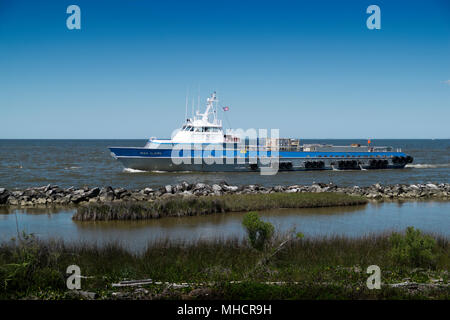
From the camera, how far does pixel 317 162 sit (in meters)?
40.9

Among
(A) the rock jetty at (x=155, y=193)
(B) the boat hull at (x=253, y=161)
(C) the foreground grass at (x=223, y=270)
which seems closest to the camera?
(C) the foreground grass at (x=223, y=270)

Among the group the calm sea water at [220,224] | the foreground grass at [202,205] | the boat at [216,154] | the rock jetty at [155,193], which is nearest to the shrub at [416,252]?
the calm sea water at [220,224]

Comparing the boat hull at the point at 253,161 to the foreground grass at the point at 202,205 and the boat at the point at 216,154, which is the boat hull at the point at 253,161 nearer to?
the boat at the point at 216,154

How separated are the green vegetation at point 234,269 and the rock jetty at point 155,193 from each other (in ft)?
35.9

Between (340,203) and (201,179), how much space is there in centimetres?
1492

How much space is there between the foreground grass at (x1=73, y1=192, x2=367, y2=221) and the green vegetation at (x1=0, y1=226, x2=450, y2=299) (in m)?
6.28

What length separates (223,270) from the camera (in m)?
8.22

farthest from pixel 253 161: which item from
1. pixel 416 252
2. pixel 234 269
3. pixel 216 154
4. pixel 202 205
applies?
pixel 234 269

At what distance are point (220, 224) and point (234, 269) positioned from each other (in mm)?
7162

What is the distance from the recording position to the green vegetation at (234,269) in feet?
22.5

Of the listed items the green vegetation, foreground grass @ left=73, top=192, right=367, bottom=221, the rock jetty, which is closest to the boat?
the rock jetty

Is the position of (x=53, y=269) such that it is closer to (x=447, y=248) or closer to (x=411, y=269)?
(x=411, y=269)

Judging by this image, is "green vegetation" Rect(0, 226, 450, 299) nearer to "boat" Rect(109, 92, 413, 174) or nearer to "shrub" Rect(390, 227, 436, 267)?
"shrub" Rect(390, 227, 436, 267)
